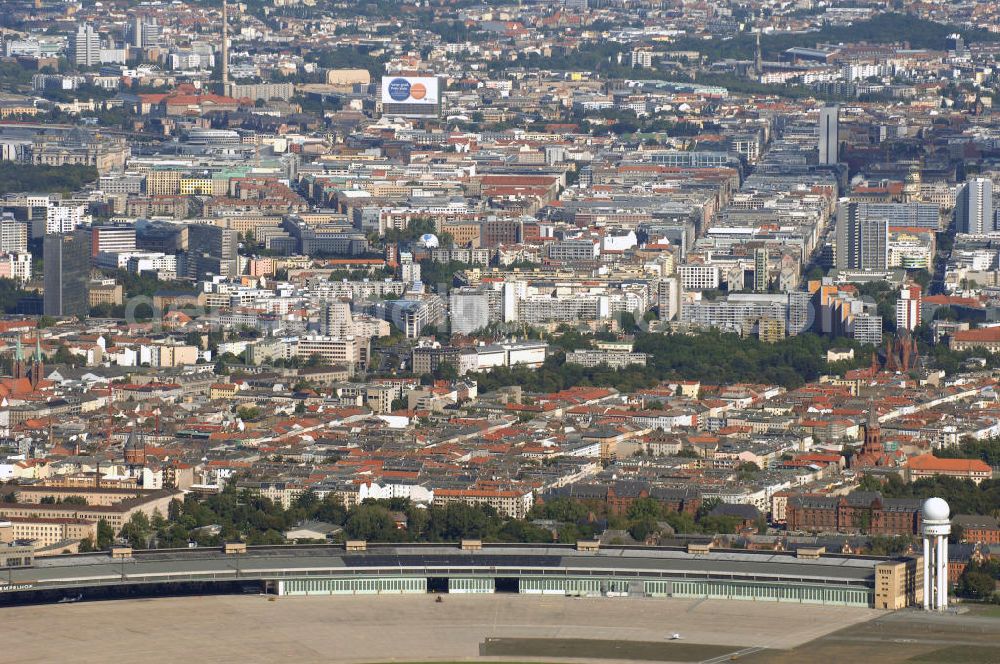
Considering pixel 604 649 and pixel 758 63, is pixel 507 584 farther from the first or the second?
pixel 758 63

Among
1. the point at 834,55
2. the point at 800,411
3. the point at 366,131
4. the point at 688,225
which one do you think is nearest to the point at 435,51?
the point at 834,55

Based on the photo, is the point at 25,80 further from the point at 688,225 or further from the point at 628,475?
the point at 628,475

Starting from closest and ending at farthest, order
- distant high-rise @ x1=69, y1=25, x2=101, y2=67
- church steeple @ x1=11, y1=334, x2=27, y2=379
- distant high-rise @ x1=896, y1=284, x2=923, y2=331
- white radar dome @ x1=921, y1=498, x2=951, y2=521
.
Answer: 1. white radar dome @ x1=921, y1=498, x2=951, y2=521
2. church steeple @ x1=11, y1=334, x2=27, y2=379
3. distant high-rise @ x1=896, y1=284, x2=923, y2=331
4. distant high-rise @ x1=69, y1=25, x2=101, y2=67

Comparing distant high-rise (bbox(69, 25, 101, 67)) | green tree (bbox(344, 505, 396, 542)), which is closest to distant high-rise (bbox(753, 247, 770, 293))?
green tree (bbox(344, 505, 396, 542))

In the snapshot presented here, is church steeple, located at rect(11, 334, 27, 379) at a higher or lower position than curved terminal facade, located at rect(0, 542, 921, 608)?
higher

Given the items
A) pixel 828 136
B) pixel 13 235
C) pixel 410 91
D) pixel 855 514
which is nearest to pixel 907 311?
pixel 855 514

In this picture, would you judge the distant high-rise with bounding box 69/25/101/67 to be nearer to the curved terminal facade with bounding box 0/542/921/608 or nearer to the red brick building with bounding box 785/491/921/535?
the red brick building with bounding box 785/491/921/535
